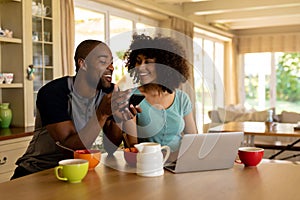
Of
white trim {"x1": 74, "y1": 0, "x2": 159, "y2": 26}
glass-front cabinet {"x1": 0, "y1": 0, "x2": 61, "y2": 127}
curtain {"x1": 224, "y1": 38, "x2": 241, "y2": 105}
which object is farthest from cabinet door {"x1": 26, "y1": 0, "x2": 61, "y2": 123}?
curtain {"x1": 224, "y1": 38, "x2": 241, "y2": 105}

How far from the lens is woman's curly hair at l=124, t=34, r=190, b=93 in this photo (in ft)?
5.83

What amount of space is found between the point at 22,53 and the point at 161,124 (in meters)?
1.90

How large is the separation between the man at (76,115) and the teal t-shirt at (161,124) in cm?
19

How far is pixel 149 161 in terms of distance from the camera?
4.42ft

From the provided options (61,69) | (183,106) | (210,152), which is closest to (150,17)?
(61,69)

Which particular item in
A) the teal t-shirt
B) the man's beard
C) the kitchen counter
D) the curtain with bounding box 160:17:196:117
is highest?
the curtain with bounding box 160:17:196:117

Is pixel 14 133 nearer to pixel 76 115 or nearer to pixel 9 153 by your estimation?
pixel 9 153

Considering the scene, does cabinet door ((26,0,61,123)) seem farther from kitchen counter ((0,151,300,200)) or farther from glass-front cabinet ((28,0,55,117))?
kitchen counter ((0,151,300,200))

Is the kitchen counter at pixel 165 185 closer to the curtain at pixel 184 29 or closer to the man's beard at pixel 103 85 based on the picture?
the man's beard at pixel 103 85

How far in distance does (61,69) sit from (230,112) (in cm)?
340

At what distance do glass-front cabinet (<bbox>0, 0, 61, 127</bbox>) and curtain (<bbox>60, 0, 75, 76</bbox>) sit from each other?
0.62 feet

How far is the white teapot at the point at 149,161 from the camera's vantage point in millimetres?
1346

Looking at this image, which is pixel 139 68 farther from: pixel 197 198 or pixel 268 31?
pixel 268 31

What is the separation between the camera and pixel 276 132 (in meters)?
3.77
